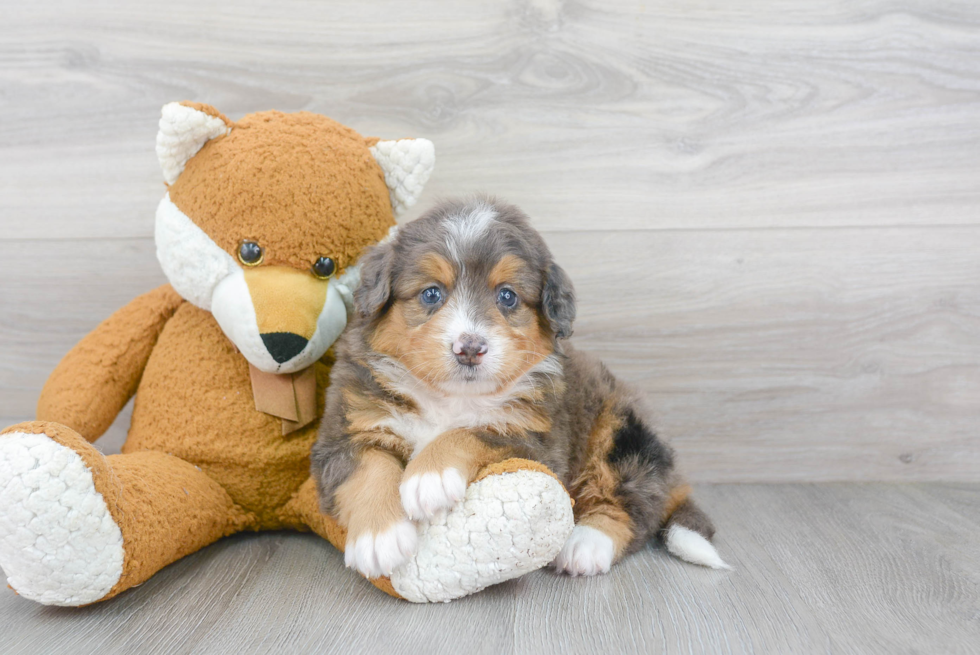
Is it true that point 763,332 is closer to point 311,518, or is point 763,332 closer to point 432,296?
point 432,296

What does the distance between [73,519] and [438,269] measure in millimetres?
999

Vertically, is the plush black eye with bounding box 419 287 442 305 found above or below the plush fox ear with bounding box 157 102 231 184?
below

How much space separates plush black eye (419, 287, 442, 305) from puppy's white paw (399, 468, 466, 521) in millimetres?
438

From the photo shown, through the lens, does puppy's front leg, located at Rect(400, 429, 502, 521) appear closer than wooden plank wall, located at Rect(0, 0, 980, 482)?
Yes

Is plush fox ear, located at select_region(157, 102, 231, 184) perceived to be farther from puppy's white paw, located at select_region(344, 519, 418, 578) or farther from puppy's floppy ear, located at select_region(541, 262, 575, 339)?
puppy's white paw, located at select_region(344, 519, 418, 578)

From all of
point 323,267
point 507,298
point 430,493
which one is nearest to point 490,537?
point 430,493

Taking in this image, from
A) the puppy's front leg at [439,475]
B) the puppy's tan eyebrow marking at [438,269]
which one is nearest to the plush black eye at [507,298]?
the puppy's tan eyebrow marking at [438,269]

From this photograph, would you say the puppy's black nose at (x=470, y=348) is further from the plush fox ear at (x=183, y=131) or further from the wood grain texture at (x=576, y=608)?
the plush fox ear at (x=183, y=131)

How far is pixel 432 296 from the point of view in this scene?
6.12 ft

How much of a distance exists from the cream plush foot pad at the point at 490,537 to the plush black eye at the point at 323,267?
2.54ft

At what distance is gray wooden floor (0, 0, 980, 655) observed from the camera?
265cm

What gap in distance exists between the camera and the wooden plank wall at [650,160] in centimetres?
265

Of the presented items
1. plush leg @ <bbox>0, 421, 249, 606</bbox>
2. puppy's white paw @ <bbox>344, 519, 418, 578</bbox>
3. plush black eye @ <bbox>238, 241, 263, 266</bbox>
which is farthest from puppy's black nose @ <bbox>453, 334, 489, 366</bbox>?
plush leg @ <bbox>0, 421, 249, 606</bbox>

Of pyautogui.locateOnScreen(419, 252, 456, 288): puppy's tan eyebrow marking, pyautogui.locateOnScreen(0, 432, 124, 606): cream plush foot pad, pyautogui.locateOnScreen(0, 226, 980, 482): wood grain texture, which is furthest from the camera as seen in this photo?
pyautogui.locateOnScreen(0, 226, 980, 482): wood grain texture
